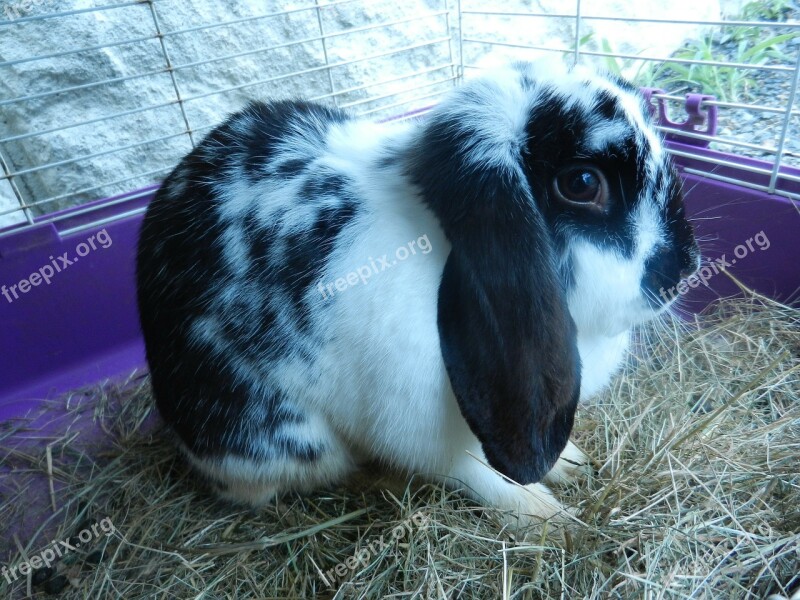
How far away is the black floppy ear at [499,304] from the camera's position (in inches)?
36.6

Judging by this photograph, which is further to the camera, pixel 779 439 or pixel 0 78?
pixel 0 78

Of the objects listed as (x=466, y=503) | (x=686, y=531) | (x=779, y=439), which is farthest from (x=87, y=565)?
(x=779, y=439)

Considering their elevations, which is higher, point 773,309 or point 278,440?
point 278,440

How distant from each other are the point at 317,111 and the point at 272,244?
382mm

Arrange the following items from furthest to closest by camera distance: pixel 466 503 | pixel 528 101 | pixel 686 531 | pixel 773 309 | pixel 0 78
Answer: pixel 0 78 → pixel 773 309 → pixel 466 503 → pixel 686 531 → pixel 528 101

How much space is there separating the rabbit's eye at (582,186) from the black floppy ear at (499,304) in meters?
0.06

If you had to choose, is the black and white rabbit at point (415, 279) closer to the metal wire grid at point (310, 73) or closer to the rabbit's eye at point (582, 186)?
the rabbit's eye at point (582, 186)

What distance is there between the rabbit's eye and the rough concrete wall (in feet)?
4.40

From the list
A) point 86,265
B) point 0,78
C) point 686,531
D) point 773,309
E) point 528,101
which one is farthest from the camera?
point 0,78

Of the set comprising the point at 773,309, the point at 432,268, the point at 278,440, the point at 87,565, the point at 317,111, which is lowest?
the point at 87,565

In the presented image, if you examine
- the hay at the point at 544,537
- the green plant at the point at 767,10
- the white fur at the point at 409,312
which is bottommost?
the hay at the point at 544,537

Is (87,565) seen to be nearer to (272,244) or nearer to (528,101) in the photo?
(272,244)

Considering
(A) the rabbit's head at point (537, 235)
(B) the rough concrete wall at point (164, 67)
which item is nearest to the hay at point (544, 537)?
(A) the rabbit's head at point (537, 235)

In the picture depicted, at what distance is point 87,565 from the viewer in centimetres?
131
